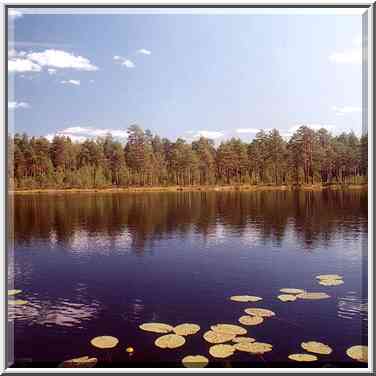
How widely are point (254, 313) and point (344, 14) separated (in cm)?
336

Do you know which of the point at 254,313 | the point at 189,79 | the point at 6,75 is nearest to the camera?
the point at 6,75

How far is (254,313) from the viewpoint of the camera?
457cm

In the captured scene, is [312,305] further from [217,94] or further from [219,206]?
[219,206]

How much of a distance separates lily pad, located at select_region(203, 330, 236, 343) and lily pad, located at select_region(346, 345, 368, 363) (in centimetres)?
109

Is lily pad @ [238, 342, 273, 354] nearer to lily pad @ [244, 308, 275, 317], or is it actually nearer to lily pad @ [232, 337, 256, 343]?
lily pad @ [232, 337, 256, 343]

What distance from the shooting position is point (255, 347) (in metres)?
3.75

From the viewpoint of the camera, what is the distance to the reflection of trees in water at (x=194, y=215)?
8.75 metres

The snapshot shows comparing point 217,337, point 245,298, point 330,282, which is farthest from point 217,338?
point 330,282

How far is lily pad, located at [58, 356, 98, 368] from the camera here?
3.59 m

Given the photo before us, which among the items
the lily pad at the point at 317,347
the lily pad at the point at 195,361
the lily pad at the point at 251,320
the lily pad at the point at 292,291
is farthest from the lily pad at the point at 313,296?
the lily pad at the point at 195,361

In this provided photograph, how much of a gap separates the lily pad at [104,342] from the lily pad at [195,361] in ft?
2.46

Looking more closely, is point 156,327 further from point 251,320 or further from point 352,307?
point 352,307

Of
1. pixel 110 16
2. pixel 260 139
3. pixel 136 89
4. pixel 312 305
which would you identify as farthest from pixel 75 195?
pixel 312 305

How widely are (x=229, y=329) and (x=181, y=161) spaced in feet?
14.4
